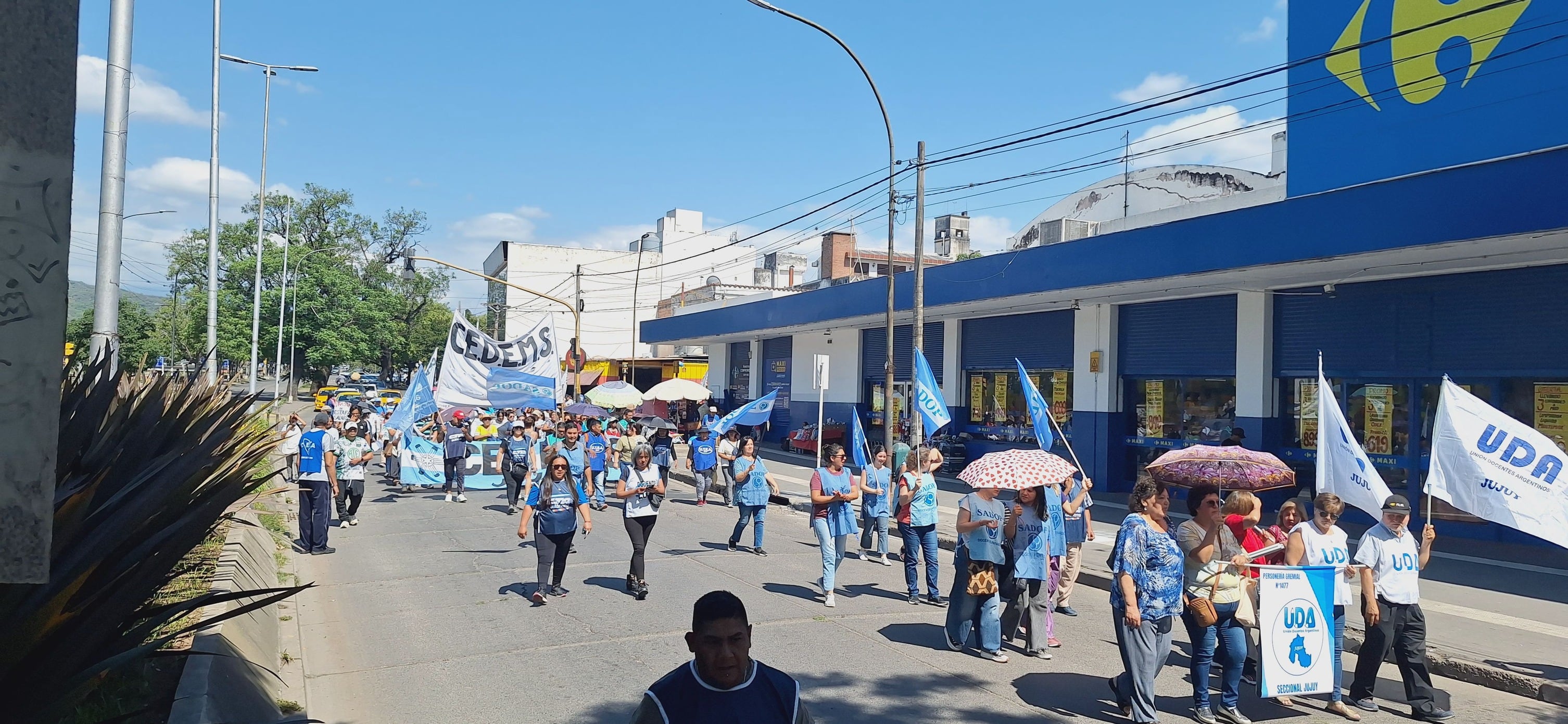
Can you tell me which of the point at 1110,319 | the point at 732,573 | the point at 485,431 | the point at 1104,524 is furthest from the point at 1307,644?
the point at 485,431

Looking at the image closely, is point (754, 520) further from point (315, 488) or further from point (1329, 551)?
point (1329, 551)

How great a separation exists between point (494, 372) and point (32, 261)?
59.2ft

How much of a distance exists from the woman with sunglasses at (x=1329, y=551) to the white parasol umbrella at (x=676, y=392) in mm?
22392

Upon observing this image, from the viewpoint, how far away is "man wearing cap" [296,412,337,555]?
12.5 meters

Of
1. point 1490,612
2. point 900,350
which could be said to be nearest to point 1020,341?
point 900,350

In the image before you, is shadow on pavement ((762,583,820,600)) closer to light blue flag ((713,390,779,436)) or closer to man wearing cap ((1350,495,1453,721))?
man wearing cap ((1350,495,1453,721))

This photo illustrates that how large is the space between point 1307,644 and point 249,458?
6678 mm

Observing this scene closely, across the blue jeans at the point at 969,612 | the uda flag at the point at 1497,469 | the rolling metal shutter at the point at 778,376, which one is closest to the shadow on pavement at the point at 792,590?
the blue jeans at the point at 969,612

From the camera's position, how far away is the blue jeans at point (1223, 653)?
21.1 feet

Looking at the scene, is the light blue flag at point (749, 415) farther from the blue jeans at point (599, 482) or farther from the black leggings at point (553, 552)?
the black leggings at point (553, 552)

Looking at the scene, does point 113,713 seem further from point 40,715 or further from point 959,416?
point 959,416

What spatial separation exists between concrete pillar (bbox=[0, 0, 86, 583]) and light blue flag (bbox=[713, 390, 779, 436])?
1692 cm

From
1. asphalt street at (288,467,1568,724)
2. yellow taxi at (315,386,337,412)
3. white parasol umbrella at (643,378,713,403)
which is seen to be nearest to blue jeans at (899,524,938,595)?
asphalt street at (288,467,1568,724)

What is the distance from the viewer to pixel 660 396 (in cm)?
2894
